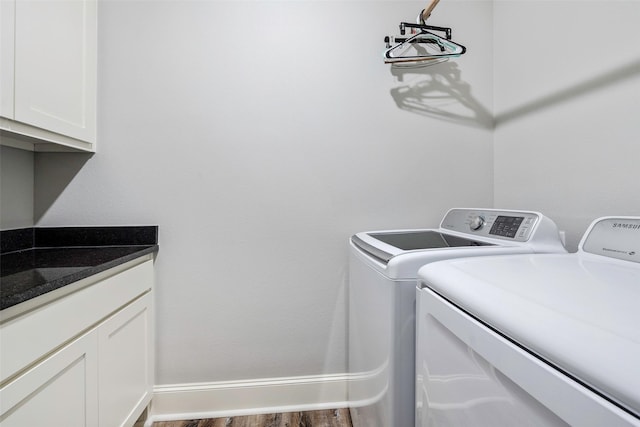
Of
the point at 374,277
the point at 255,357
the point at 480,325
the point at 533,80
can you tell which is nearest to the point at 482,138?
the point at 533,80

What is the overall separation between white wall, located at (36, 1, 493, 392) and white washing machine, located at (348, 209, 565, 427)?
0.28 metres

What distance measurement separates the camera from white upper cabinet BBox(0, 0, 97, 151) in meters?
1.01

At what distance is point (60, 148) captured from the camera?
1416 mm

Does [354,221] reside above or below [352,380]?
above

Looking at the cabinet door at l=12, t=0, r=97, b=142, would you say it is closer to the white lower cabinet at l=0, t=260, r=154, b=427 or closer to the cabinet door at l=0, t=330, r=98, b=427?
the white lower cabinet at l=0, t=260, r=154, b=427

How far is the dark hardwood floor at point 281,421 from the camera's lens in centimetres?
147

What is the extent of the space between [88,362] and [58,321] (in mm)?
216

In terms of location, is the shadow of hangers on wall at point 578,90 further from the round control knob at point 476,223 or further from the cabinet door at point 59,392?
the cabinet door at point 59,392

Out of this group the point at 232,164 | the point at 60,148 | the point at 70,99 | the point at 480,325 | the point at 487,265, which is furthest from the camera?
the point at 232,164

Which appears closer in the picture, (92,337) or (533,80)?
(92,337)

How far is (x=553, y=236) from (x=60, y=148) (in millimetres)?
2073

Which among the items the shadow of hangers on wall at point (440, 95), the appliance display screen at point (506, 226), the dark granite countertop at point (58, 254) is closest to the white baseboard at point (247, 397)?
the dark granite countertop at point (58, 254)

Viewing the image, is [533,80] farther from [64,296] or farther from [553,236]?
[64,296]

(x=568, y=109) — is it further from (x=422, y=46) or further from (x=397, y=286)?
(x=397, y=286)
